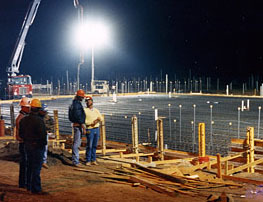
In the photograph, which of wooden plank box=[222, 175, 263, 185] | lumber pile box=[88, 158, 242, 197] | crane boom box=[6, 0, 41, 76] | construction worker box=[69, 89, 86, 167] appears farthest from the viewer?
crane boom box=[6, 0, 41, 76]

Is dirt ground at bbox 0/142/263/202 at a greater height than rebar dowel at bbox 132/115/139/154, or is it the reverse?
rebar dowel at bbox 132/115/139/154

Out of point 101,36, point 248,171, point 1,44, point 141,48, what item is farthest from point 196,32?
point 248,171

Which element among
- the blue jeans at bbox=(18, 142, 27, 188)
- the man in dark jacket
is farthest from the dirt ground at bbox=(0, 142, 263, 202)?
the man in dark jacket

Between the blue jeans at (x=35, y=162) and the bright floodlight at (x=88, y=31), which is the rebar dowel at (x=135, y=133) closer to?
the blue jeans at (x=35, y=162)

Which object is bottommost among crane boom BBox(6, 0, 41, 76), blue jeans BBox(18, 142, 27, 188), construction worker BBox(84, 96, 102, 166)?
blue jeans BBox(18, 142, 27, 188)

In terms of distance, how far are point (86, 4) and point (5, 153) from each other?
30.0 m

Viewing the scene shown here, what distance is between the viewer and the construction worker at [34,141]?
719cm

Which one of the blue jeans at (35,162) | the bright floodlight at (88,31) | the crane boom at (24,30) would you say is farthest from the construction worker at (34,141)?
the crane boom at (24,30)

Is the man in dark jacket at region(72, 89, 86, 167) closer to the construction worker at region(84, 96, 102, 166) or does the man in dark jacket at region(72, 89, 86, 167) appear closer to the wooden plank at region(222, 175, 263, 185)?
the construction worker at region(84, 96, 102, 166)

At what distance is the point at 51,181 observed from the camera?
8.38 metres

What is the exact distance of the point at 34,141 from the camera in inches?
283

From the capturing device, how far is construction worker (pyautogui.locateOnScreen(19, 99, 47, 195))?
7.19m

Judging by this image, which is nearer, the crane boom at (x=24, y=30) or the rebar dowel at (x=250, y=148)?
the rebar dowel at (x=250, y=148)

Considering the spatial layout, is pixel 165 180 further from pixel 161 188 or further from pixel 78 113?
pixel 78 113
